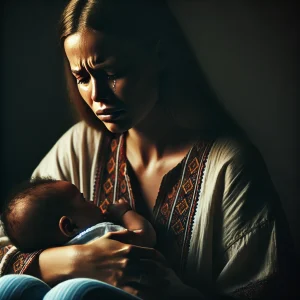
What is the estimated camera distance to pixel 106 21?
1.28 m

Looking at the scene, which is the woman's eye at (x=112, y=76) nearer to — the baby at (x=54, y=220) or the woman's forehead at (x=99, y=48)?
the woman's forehead at (x=99, y=48)

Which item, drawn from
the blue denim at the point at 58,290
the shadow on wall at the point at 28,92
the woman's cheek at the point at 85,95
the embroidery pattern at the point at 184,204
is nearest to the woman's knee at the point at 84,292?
the blue denim at the point at 58,290

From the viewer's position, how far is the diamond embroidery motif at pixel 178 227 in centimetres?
130

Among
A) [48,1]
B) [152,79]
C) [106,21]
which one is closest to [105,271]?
[152,79]

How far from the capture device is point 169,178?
135 centimetres

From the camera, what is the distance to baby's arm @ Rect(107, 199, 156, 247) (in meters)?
1.27

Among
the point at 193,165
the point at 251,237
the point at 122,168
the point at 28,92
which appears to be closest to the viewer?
the point at 251,237

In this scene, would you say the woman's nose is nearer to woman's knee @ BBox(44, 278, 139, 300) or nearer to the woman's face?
the woman's face

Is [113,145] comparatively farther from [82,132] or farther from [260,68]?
[260,68]

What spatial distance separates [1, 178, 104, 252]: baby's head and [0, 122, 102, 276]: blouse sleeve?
0.17 metres

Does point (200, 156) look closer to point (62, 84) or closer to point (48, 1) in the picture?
point (62, 84)

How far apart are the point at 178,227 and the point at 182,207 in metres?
0.05

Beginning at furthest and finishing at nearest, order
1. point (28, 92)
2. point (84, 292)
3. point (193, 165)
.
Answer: point (28, 92) < point (193, 165) < point (84, 292)

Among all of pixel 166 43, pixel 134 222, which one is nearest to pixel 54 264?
pixel 134 222
